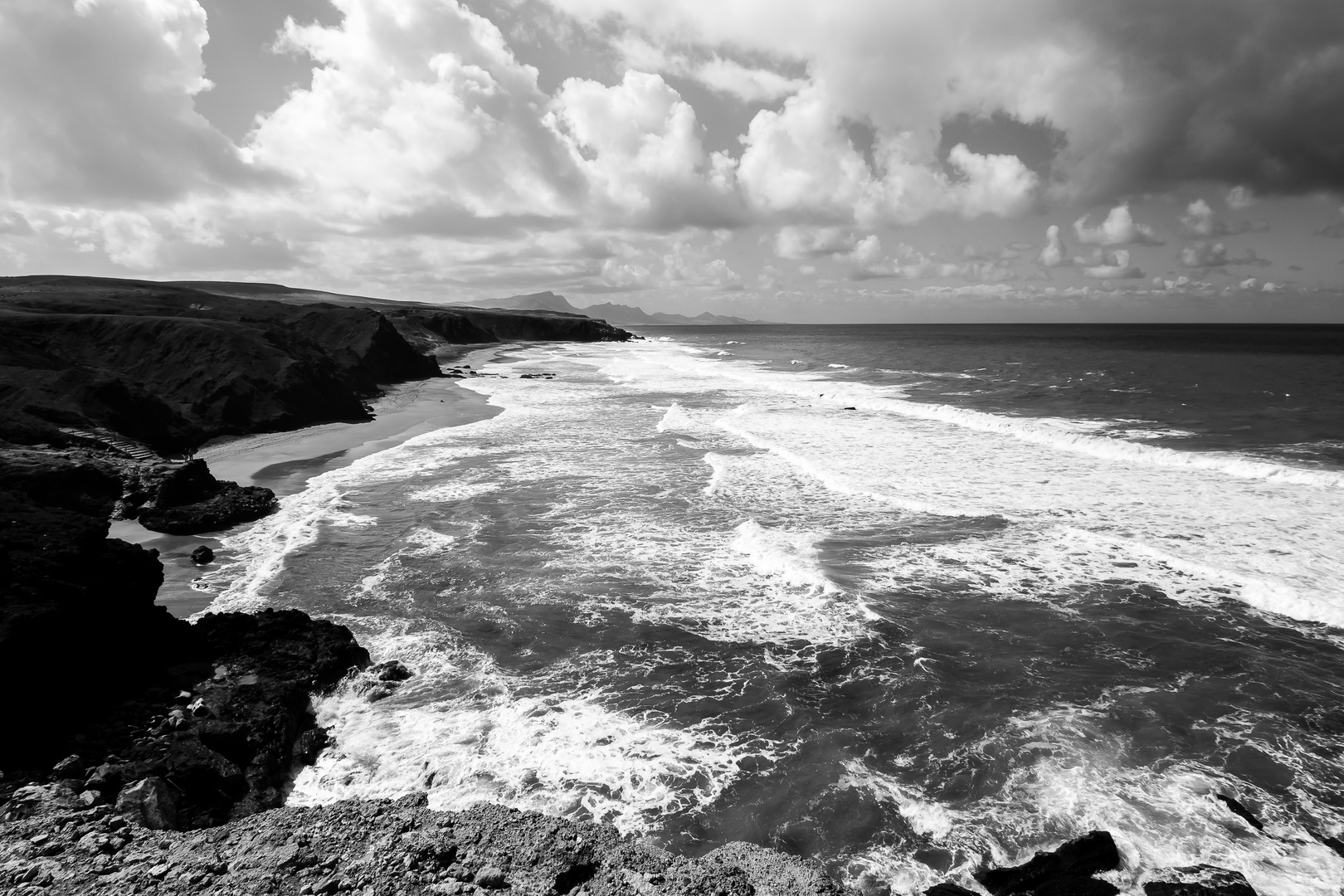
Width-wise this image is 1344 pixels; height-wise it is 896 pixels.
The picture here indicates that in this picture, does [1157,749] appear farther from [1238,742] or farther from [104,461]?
[104,461]

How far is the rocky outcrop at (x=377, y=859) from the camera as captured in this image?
5172 mm

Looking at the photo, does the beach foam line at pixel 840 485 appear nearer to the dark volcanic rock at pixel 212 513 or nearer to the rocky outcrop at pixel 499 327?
the dark volcanic rock at pixel 212 513

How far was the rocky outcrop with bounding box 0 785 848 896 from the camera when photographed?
5.17 m

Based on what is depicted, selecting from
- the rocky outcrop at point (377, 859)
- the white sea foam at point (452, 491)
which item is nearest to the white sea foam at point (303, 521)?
the white sea foam at point (452, 491)

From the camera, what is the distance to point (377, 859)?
213 inches

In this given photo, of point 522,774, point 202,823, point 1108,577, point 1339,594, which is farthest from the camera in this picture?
point 1108,577

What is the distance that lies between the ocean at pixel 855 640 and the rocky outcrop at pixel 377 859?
4.44 ft

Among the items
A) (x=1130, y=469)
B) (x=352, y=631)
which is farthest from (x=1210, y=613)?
(x=352, y=631)

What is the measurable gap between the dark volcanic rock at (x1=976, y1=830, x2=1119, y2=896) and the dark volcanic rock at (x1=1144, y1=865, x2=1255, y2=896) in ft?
1.22

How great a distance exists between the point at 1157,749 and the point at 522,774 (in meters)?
8.16

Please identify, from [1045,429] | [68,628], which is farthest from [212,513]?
[1045,429]

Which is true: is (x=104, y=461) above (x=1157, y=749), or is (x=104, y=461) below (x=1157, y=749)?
above

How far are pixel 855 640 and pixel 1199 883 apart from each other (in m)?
5.22

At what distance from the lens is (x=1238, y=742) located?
8.37m
